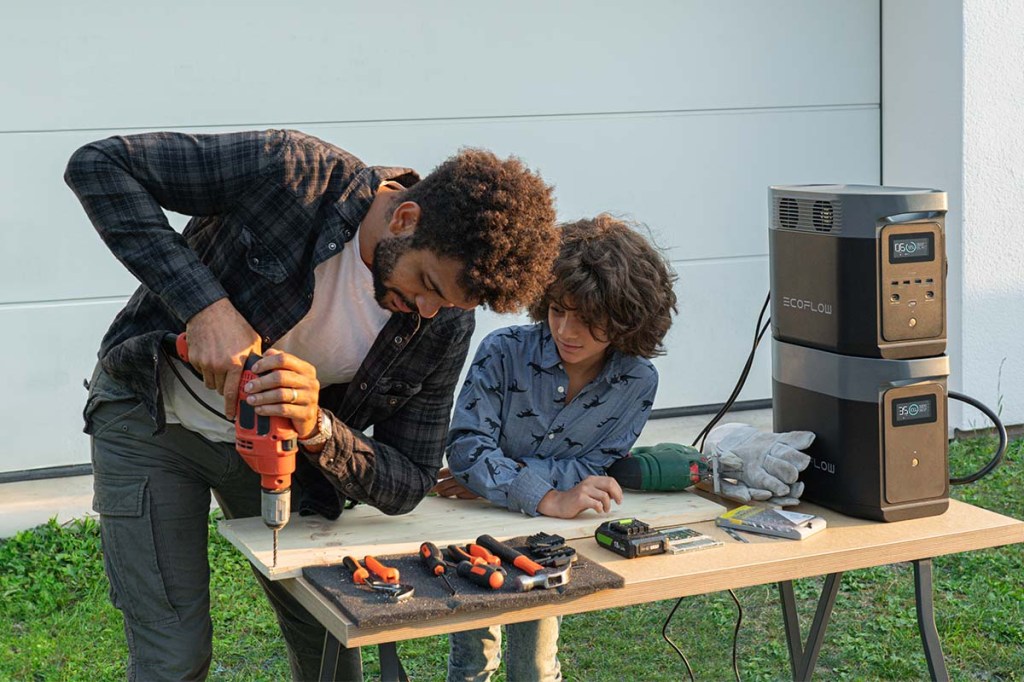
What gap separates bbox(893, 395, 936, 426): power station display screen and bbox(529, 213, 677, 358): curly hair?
63 cm

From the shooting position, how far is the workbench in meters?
2.08

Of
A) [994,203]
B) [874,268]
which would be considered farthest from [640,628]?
[994,203]

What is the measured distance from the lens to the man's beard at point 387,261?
7.52 ft

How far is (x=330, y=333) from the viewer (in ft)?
8.20

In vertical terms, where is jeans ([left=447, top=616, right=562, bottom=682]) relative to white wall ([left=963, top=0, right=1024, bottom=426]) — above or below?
below

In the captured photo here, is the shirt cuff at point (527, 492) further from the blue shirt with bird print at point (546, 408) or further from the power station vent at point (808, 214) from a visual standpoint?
the power station vent at point (808, 214)

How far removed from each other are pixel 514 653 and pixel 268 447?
1.16 meters

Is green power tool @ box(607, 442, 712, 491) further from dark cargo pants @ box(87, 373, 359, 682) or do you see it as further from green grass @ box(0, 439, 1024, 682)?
green grass @ box(0, 439, 1024, 682)

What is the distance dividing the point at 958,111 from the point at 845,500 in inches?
139

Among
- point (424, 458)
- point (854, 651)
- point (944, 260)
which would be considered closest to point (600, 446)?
point (424, 458)

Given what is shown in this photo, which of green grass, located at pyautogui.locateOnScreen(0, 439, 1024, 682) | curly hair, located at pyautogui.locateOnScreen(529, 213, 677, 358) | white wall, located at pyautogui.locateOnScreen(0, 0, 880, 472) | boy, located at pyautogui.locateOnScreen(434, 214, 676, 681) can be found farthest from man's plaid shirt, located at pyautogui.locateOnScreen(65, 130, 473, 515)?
white wall, located at pyautogui.locateOnScreen(0, 0, 880, 472)

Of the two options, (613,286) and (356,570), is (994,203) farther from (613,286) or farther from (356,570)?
(356,570)

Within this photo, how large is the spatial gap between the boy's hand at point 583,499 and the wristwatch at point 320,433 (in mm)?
557

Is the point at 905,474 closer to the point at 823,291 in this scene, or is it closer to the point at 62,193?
the point at 823,291
